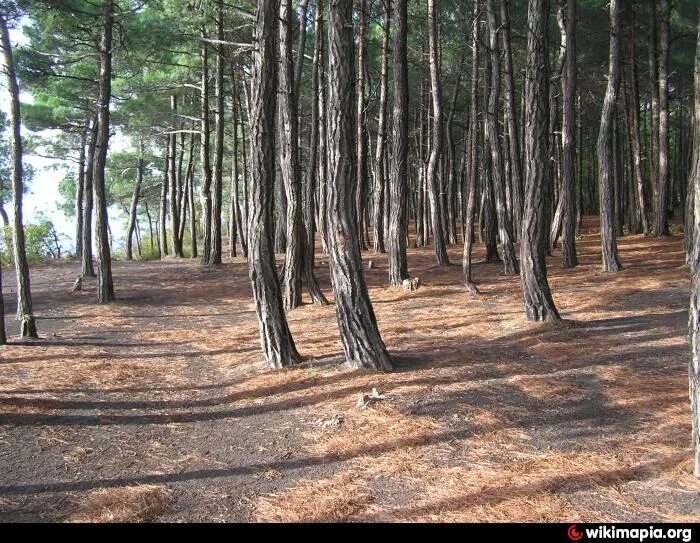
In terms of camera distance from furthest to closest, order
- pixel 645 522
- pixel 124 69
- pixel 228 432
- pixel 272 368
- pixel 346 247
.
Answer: pixel 124 69 < pixel 272 368 < pixel 346 247 < pixel 228 432 < pixel 645 522

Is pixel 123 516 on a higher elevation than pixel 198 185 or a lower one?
lower

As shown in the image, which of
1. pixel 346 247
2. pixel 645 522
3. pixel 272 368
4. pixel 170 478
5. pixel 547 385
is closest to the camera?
pixel 645 522

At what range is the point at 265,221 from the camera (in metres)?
7.10

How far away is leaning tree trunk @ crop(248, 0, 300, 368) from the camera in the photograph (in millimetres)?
7039

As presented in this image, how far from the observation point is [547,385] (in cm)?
580

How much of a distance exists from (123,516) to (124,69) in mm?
16333

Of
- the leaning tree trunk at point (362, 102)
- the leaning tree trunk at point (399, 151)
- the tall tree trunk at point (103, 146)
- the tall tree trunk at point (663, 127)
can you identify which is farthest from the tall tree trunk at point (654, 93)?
Answer: the tall tree trunk at point (103, 146)

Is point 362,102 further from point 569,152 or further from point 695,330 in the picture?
point 695,330

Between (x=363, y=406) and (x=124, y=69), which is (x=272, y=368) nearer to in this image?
(x=363, y=406)

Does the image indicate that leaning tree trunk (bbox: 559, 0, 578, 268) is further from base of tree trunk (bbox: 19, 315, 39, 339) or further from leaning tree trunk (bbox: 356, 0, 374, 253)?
base of tree trunk (bbox: 19, 315, 39, 339)

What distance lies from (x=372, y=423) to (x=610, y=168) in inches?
403

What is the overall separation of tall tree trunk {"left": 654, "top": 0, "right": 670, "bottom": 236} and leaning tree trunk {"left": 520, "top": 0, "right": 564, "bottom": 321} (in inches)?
416

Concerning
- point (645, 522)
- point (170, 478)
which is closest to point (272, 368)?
point (170, 478)
